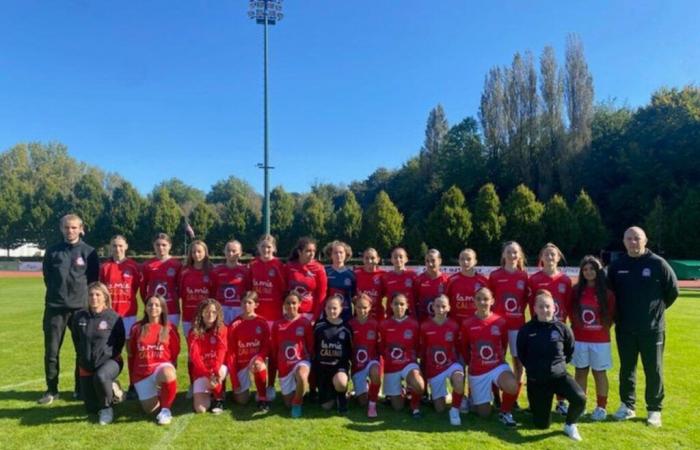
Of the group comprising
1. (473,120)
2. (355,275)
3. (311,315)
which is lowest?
(311,315)

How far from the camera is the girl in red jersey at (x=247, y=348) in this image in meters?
5.43

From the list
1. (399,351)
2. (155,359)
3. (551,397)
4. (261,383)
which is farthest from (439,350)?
(155,359)

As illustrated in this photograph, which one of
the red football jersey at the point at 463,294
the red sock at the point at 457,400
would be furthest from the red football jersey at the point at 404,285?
the red sock at the point at 457,400

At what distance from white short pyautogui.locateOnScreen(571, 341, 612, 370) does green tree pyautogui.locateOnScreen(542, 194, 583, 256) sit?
1301 inches

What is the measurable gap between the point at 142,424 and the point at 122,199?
48801mm

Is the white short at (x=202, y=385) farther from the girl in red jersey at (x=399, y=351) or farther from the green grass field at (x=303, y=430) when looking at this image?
the girl in red jersey at (x=399, y=351)

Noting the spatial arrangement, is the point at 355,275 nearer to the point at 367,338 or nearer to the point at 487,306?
the point at 367,338

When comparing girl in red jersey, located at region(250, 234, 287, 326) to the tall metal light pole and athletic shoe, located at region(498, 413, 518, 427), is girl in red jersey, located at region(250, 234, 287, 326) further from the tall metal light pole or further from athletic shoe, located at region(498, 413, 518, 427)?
the tall metal light pole

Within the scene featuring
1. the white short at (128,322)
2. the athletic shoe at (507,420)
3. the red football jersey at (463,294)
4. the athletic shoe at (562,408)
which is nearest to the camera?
the athletic shoe at (507,420)

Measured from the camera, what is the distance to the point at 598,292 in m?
5.28

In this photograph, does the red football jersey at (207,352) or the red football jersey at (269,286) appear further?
the red football jersey at (269,286)

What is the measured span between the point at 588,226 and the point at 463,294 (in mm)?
34487

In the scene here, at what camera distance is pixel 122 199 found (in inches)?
1923

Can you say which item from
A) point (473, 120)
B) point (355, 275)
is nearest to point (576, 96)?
point (473, 120)
